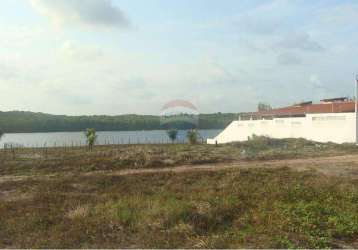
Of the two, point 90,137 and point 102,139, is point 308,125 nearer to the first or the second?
point 90,137

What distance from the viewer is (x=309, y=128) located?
3167 cm

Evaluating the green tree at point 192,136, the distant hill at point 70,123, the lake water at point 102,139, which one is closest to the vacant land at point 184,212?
the green tree at point 192,136

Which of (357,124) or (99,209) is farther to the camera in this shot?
(357,124)

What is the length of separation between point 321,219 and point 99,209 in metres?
4.46

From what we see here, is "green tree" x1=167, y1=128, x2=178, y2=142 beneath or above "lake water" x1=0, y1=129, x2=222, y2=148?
above

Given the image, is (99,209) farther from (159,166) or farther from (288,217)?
(159,166)

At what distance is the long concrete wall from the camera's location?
28734 mm

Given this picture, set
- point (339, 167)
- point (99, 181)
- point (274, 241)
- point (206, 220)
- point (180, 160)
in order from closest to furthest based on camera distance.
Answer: point (274, 241), point (206, 220), point (99, 181), point (339, 167), point (180, 160)

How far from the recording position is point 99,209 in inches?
340

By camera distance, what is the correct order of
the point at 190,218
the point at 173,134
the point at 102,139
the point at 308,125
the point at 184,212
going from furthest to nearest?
the point at 102,139
the point at 173,134
the point at 308,125
the point at 184,212
the point at 190,218

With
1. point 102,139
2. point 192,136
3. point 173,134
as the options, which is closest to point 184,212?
point 192,136

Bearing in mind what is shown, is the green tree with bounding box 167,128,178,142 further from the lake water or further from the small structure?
the small structure


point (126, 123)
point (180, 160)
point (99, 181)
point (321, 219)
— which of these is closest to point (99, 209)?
point (321, 219)

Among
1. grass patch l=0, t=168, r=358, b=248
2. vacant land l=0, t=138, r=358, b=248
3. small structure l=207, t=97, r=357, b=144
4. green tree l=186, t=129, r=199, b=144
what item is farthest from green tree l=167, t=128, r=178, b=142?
grass patch l=0, t=168, r=358, b=248
